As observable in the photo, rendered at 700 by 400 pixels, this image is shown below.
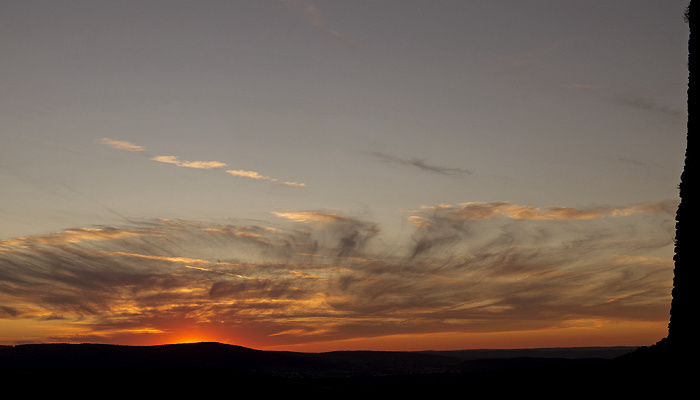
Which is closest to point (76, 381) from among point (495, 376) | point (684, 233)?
point (495, 376)

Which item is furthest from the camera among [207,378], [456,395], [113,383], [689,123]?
[207,378]

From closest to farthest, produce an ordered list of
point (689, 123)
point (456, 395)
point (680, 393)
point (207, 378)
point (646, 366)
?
point (680, 393) < point (646, 366) < point (689, 123) < point (456, 395) < point (207, 378)

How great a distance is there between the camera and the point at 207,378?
58500 mm

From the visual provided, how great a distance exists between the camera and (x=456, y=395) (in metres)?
50.3

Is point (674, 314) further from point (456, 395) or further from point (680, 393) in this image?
point (456, 395)

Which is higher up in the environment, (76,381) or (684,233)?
(684,233)

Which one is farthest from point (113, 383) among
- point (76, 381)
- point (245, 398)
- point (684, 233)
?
point (684, 233)

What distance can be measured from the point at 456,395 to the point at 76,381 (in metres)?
32.9

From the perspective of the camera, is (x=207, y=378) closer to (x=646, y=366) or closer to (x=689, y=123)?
(x=646, y=366)

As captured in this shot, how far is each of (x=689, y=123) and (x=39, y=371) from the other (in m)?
57.5

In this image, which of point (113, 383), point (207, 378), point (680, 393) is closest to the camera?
point (680, 393)

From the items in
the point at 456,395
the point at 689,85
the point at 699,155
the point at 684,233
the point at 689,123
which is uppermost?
the point at 689,85

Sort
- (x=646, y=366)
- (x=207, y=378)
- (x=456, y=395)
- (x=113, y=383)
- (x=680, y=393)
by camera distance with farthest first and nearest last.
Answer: (x=207, y=378) < (x=113, y=383) < (x=456, y=395) < (x=646, y=366) < (x=680, y=393)

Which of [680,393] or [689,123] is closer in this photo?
[680,393]
